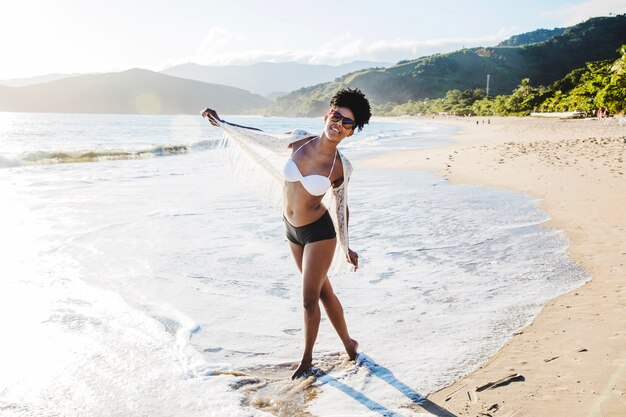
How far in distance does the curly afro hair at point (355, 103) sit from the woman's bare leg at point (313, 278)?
89 centimetres

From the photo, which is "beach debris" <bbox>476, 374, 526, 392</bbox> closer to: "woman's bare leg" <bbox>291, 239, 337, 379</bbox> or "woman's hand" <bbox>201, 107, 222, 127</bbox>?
"woman's bare leg" <bbox>291, 239, 337, 379</bbox>

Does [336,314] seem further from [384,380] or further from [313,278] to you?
[384,380]

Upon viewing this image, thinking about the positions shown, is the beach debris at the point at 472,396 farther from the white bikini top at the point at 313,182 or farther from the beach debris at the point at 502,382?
the white bikini top at the point at 313,182

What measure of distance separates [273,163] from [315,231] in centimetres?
92

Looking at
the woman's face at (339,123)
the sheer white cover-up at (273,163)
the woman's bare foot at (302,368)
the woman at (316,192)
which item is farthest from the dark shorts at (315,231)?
the woman's bare foot at (302,368)

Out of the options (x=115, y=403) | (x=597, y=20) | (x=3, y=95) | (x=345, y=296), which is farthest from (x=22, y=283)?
(x=597, y=20)

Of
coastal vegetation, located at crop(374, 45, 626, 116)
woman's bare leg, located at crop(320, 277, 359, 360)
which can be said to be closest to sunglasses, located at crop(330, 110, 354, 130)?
woman's bare leg, located at crop(320, 277, 359, 360)

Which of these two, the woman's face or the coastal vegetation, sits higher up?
the coastal vegetation

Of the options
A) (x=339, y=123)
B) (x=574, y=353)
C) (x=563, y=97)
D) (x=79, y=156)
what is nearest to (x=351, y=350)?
(x=574, y=353)

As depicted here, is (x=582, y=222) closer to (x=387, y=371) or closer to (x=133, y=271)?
(x=387, y=371)

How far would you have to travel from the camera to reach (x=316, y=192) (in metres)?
3.20

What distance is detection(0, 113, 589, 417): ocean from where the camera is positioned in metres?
3.14

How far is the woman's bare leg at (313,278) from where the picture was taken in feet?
10.8

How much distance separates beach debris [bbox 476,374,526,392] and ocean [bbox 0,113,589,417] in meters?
0.23
